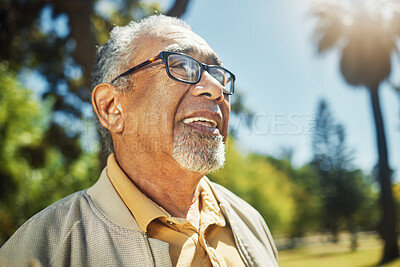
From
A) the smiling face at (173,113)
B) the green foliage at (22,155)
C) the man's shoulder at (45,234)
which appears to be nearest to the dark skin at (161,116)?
the smiling face at (173,113)

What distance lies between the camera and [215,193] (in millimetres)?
1917

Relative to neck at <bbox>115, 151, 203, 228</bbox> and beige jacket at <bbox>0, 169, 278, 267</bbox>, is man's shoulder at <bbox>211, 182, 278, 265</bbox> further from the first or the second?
beige jacket at <bbox>0, 169, 278, 267</bbox>

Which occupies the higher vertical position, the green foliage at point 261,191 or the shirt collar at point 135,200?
the shirt collar at point 135,200

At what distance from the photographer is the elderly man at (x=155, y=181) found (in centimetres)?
136

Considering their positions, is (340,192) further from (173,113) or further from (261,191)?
(173,113)

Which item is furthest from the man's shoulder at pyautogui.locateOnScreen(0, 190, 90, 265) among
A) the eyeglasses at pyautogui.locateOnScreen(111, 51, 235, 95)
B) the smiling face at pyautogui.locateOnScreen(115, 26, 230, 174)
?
the eyeglasses at pyautogui.locateOnScreen(111, 51, 235, 95)

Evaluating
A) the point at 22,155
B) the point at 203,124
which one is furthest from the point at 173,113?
the point at 22,155

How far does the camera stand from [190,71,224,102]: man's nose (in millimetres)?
1652

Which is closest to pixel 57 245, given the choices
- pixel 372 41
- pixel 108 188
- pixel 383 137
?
pixel 108 188

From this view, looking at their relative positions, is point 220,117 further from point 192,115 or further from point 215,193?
point 215,193

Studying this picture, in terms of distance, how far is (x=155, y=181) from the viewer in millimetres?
1682

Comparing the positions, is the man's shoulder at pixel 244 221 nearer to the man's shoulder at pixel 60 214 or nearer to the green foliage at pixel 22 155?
the man's shoulder at pixel 60 214

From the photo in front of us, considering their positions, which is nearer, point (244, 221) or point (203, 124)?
point (203, 124)

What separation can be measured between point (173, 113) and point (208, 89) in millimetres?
237
